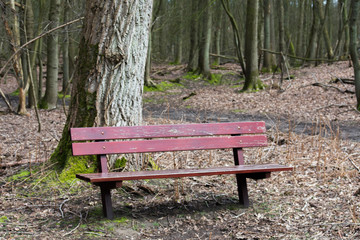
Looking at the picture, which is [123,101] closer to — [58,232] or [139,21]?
[139,21]

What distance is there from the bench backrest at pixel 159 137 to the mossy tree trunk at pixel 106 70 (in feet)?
1.11

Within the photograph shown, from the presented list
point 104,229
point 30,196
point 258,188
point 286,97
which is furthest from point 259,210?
point 286,97

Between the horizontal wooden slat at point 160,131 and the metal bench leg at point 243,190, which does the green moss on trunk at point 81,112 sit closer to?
the horizontal wooden slat at point 160,131

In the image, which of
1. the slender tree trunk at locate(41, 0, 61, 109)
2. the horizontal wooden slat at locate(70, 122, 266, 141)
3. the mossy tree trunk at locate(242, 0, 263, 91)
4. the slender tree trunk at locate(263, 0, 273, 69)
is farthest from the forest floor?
the slender tree trunk at locate(263, 0, 273, 69)

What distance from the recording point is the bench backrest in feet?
12.1

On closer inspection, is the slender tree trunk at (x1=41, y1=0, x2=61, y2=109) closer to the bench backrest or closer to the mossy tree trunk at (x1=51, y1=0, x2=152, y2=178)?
the mossy tree trunk at (x1=51, y1=0, x2=152, y2=178)

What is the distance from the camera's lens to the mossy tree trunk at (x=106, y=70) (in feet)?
13.9

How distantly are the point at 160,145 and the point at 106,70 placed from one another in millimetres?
1026

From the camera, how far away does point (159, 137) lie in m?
4.12

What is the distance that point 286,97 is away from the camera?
43.9 feet

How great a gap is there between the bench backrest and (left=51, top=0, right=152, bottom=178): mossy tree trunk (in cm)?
34

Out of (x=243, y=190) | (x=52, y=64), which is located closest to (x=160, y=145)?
(x=243, y=190)

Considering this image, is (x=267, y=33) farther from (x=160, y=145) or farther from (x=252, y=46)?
(x=160, y=145)

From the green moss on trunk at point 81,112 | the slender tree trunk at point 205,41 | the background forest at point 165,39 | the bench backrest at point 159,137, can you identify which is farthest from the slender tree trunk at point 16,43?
the slender tree trunk at point 205,41
